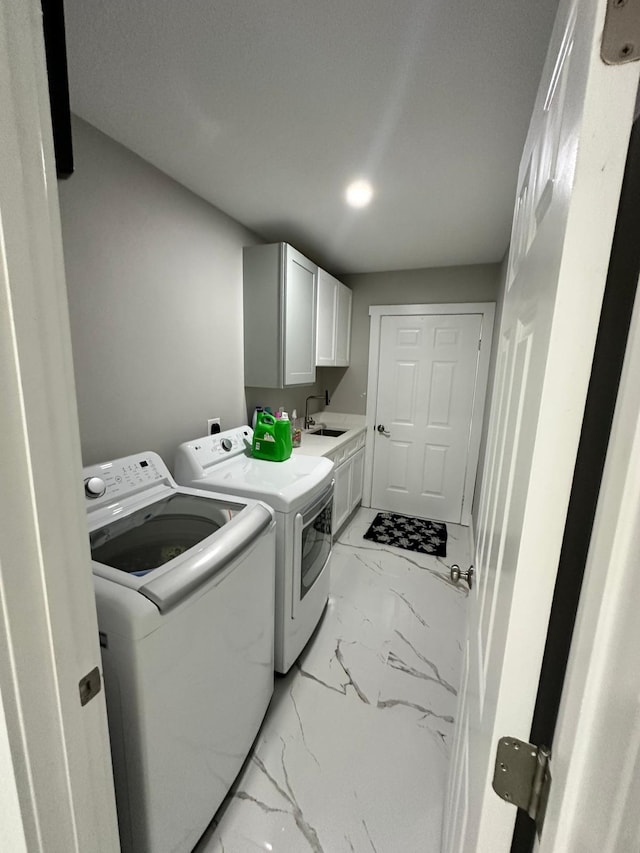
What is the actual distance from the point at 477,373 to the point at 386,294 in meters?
1.14

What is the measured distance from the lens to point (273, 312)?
7.38ft

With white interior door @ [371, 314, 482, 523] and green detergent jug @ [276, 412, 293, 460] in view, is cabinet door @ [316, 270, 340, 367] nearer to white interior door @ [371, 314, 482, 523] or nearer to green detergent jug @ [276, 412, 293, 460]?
white interior door @ [371, 314, 482, 523]

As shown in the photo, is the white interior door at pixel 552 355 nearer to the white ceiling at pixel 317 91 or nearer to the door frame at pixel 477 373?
the white ceiling at pixel 317 91

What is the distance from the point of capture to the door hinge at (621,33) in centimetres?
28

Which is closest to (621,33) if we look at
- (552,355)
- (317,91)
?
(552,355)

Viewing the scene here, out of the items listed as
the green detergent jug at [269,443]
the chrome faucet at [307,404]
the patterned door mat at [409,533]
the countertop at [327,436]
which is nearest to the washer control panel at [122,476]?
the green detergent jug at [269,443]

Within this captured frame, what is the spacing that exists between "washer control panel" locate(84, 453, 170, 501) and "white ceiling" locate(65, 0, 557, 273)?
4.36ft

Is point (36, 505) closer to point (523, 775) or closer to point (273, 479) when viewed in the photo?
point (523, 775)

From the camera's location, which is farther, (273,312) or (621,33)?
(273,312)

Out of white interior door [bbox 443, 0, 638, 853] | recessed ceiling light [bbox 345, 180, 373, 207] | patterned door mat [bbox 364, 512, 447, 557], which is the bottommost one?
patterned door mat [bbox 364, 512, 447, 557]

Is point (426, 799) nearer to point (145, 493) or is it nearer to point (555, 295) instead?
point (145, 493)

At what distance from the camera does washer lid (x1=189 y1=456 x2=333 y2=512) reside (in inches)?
59.2

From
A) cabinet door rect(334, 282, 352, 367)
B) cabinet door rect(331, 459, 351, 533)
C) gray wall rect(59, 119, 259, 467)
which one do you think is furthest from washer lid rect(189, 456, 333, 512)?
cabinet door rect(334, 282, 352, 367)

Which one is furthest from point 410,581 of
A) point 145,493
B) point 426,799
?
point 145,493
